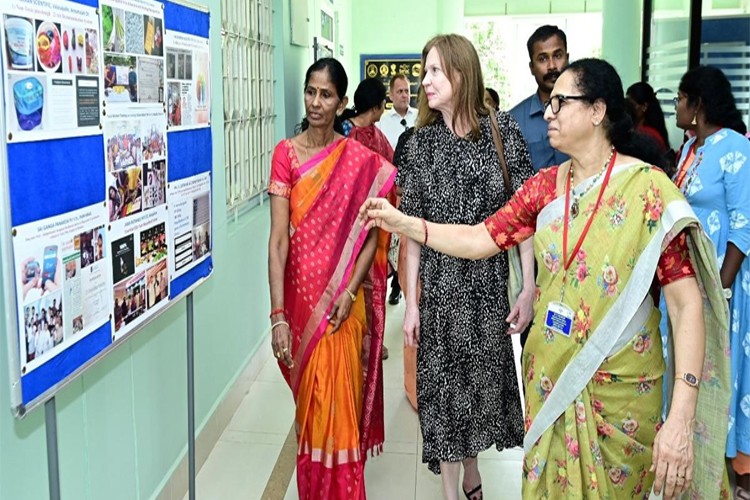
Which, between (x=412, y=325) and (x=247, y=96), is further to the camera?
(x=247, y=96)

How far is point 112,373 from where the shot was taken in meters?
2.05

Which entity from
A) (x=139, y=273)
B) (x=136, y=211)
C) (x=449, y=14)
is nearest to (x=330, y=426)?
(x=139, y=273)

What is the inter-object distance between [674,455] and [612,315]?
0.32 m

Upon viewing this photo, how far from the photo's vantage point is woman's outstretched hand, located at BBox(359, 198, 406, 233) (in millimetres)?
2023

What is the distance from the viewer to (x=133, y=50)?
1746mm

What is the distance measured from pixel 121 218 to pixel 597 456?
48.8 inches

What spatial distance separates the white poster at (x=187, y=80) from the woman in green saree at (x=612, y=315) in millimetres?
1014

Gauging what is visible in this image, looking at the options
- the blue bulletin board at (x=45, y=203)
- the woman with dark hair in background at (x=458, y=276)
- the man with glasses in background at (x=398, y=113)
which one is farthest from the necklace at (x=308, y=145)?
the man with glasses in background at (x=398, y=113)

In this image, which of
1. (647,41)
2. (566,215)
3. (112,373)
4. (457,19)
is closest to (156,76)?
(112,373)

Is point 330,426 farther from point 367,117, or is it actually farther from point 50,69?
point 367,117

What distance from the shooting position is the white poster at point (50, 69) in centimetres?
124

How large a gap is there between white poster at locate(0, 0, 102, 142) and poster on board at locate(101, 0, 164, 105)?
0.07 meters

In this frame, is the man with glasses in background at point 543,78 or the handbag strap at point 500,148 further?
the man with glasses in background at point 543,78

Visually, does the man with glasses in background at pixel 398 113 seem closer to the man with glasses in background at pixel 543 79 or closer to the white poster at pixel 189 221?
the man with glasses in background at pixel 543 79
